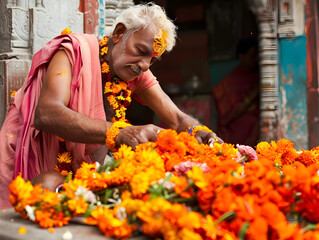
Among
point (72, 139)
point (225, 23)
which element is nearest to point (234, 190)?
point (72, 139)

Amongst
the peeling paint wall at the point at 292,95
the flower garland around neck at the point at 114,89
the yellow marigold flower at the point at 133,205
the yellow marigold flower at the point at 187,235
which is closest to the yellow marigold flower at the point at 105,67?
the flower garland around neck at the point at 114,89

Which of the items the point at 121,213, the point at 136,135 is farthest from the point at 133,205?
the point at 136,135

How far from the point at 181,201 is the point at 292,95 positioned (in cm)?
521

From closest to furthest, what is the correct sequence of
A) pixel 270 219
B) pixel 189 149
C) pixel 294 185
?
pixel 270 219
pixel 294 185
pixel 189 149

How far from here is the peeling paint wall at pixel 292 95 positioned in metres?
6.00

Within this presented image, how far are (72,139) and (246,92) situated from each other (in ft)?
17.1

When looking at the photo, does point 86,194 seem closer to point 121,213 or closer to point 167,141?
point 121,213

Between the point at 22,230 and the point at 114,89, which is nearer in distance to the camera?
the point at 22,230

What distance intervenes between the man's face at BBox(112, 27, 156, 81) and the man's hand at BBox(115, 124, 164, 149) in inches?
24.0

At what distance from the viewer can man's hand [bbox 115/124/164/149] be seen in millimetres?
1712

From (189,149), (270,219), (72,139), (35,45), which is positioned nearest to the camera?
(270,219)

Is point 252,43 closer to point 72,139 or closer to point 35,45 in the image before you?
point 35,45

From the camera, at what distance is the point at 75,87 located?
6.91ft

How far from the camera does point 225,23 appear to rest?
7.21 meters
